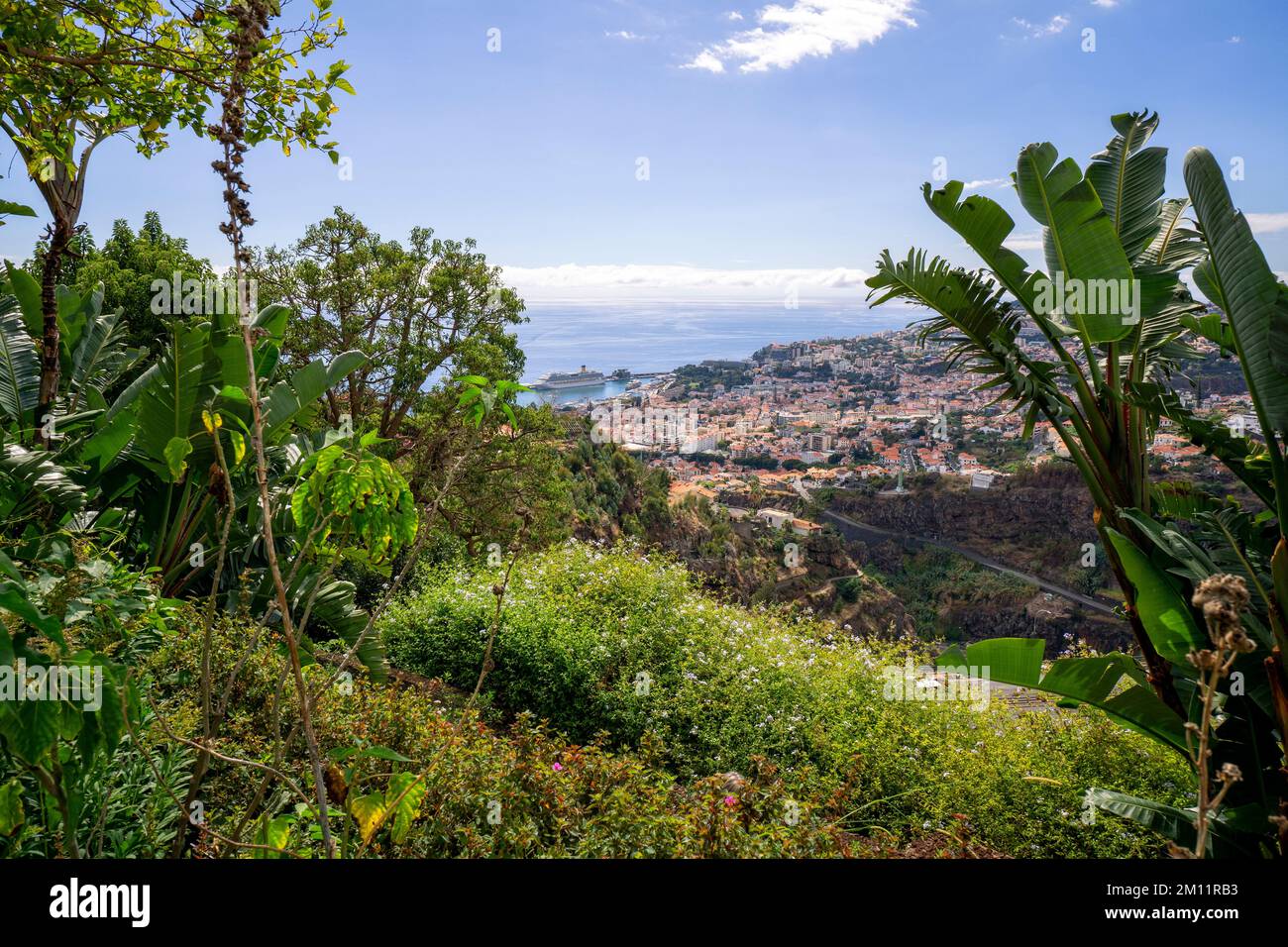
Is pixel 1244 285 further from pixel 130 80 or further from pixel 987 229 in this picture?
pixel 130 80

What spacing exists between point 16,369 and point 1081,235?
572cm

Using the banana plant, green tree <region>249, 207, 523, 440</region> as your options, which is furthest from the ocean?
the banana plant

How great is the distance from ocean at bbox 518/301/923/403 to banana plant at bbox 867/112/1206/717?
17.3 feet

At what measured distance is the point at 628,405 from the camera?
24.5 m

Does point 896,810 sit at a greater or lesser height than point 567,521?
lesser

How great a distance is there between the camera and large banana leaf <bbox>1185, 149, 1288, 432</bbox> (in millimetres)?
2316

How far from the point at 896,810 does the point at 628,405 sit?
70.0 ft

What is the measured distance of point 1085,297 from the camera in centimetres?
269

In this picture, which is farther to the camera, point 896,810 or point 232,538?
point 232,538

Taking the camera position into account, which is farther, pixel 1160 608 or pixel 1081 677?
pixel 1081 677

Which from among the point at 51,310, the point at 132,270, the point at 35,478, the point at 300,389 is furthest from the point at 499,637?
the point at 132,270
